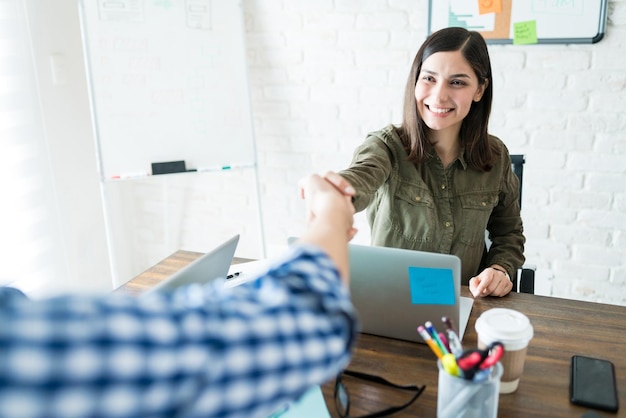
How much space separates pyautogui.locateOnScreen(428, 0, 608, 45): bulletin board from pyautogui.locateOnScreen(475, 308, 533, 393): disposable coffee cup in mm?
1530

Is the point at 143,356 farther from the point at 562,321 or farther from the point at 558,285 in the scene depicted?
the point at 558,285

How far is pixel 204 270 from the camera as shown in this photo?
95 centimetres

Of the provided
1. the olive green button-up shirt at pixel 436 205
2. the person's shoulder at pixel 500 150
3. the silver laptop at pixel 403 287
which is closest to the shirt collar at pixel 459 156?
the olive green button-up shirt at pixel 436 205

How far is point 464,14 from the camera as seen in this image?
2152 mm

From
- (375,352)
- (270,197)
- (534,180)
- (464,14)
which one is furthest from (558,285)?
(375,352)

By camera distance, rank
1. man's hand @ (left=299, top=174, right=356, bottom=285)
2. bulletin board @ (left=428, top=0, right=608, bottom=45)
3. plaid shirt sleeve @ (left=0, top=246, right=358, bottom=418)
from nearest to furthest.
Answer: plaid shirt sleeve @ (left=0, top=246, right=358, bottom=418), man's hand @ (left=299, top=174, right=356, bottom=285), bulletin board @ (left=428, top=0, right=608, bottom=45)

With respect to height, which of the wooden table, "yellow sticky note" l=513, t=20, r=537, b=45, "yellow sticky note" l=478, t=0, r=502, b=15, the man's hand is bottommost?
the wooden table

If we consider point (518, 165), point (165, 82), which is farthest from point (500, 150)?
point (165, 82)

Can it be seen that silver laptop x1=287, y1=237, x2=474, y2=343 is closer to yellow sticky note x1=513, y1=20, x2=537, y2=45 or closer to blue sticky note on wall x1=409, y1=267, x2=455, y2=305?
blue sticky note on wall x1=409, y1=267, x2=455, y2=305

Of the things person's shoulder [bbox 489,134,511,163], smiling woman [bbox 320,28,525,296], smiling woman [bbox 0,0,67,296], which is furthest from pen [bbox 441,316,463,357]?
smiling woman [bbox 0,0,67,296]

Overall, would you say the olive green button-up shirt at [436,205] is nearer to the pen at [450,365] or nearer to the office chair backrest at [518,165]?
the office chair backrest at [518,165]

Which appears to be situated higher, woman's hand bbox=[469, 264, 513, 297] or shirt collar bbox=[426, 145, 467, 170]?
shirt collar bbox=[426, 145, 467, 170]

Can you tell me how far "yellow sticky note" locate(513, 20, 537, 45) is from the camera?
2.09 meters

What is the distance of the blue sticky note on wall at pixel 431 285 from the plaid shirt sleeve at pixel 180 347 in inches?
19.1
